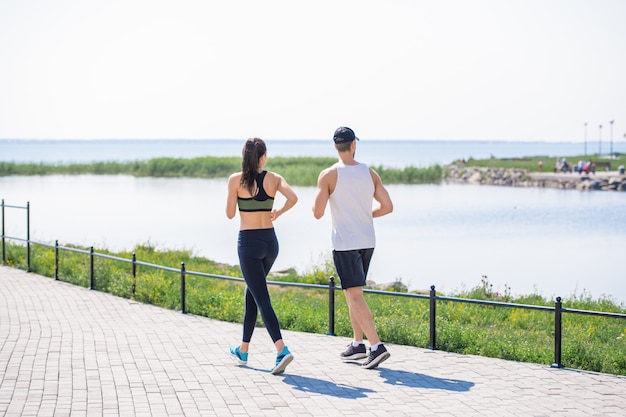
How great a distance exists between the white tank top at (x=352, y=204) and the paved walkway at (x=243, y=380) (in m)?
1.31

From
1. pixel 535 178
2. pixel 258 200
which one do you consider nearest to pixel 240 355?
pixel 258 200

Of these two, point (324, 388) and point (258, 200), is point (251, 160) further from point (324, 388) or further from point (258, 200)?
point (324, 388)

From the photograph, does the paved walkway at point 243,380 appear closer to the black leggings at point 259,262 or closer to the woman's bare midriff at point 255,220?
the black leggings at point 259,262

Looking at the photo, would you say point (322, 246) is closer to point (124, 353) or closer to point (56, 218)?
point (56, 218)

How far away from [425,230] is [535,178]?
126 feet

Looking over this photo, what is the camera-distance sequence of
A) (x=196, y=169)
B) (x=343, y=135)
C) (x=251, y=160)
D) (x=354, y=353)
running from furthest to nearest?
(x=196, y=169), (x=354, y=353), (x=343, y=135), (x=251, y=160)

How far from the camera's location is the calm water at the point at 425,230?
23.9m

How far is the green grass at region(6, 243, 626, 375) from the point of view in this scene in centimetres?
998

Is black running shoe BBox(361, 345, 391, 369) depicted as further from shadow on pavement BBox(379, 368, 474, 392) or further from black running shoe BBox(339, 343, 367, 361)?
black running shoe BBox(339, 343, 367, 361)

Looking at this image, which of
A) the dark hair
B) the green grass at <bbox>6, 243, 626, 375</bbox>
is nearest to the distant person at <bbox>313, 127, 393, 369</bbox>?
the dark hair

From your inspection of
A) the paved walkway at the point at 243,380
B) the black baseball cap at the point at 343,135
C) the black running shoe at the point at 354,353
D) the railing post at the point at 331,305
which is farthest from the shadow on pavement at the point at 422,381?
the black baseball cap at the point at 343,135

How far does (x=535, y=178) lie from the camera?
234 ft

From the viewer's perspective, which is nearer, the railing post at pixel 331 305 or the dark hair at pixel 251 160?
the dark hair at pixel 251 160

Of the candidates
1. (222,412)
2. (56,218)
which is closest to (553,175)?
(56,218)
